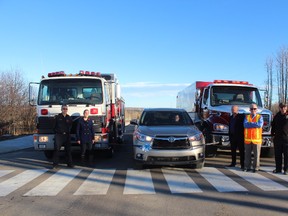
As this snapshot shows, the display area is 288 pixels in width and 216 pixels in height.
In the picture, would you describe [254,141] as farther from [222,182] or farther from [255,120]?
[222,182]

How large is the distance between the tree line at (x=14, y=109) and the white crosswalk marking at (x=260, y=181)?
973 inches

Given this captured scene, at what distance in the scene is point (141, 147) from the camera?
10117 millimetres

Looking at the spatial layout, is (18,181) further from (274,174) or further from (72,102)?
(274,174)

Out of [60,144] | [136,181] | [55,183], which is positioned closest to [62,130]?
[60,144]

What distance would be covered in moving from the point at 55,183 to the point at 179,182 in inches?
116

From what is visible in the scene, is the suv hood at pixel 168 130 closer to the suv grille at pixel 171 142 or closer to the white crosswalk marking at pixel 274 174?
the suv grille at pixel 171 142

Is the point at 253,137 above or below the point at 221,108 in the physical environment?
below

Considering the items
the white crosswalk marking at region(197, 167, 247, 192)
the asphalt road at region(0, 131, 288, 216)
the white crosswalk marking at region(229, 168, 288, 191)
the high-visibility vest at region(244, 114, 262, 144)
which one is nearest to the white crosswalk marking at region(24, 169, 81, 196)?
the asphalt road at region(0, 131, 288, 216)

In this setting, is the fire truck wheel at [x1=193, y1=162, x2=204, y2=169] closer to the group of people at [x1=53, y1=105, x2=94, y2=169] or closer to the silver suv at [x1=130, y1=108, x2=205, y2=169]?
the silver suv at [x1=130, y1=108, x2=205, y2=169]

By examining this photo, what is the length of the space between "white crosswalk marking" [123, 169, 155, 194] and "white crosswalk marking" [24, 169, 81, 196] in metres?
1.48

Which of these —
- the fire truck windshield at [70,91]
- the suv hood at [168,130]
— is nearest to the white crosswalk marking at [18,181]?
the fire truck windshield at [70,91]

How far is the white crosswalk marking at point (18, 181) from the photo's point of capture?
8541 mm

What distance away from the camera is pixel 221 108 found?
42.5 ft

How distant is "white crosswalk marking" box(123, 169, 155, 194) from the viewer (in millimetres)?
8032
